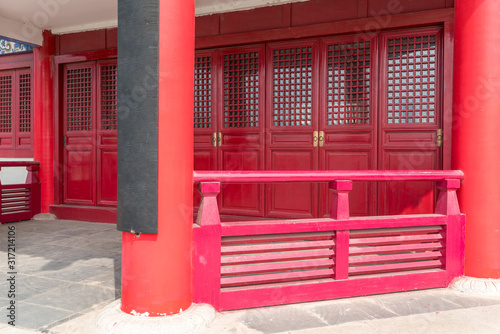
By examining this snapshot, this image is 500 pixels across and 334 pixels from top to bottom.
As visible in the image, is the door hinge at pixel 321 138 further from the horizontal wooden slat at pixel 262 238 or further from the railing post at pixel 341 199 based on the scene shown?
the horizontal wooden slat at pixel 262 238

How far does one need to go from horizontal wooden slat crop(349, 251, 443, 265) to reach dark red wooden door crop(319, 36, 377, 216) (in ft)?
4.99

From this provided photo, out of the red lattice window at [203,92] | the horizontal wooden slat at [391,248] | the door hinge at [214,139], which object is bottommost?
the horizontal wooden slat at [391,248]

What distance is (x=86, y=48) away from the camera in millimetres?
6340

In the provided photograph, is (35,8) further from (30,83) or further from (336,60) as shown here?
(336,60)

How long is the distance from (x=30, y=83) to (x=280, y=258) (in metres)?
5.88

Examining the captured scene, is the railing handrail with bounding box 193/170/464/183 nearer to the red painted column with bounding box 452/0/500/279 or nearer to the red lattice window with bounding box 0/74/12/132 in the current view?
the red painted column with bounding box 452/0/500/279

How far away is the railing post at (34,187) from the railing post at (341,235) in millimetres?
5199

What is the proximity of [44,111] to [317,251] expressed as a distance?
5316 mm

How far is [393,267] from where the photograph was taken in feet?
10.1

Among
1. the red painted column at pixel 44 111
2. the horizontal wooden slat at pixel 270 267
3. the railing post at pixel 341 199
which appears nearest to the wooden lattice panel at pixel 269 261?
the horizontal wooden slat at pixel 270 267

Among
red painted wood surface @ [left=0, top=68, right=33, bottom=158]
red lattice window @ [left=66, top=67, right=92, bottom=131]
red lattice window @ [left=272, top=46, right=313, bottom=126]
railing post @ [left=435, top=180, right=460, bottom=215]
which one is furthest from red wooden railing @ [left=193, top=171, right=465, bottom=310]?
red painted wood surface @ [left=0, top=68, right=33, bottom=158]

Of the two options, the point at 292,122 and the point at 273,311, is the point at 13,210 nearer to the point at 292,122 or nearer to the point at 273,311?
the point at 292,122

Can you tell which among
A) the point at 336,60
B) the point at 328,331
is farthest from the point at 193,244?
the point at 336,60

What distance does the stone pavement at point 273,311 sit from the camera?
244 centimetres
